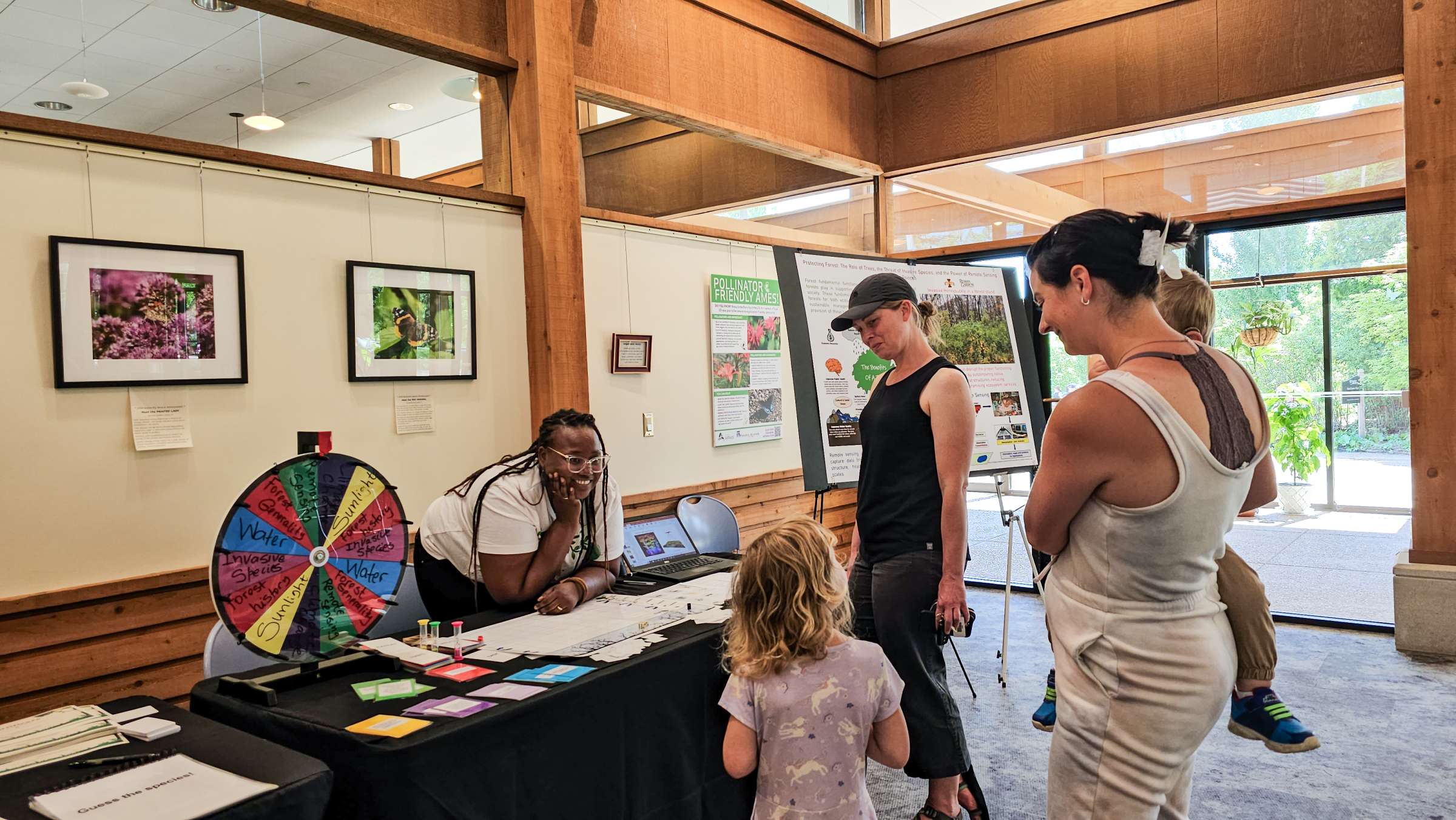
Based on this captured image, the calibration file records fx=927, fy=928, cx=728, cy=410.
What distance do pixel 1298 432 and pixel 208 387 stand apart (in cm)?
543

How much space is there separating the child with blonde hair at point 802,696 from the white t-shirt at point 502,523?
0.88 m

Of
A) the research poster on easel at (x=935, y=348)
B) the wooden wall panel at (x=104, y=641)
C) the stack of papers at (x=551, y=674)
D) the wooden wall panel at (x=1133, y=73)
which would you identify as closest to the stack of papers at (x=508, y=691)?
the stack of papers at (x=551, y=674)

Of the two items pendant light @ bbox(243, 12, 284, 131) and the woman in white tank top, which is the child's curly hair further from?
pendant light @ bbox(243, 12, 284, 131)

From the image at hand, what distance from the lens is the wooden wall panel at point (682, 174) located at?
14.9ft

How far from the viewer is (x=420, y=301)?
12.0ft

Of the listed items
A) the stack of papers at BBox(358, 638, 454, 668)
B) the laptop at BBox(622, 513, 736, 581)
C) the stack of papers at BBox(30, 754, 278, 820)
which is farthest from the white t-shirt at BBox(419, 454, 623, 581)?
the stack of papers at BBox(30, 754, 278, 820)

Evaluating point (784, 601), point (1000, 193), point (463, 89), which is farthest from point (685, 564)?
point (1000, 193)

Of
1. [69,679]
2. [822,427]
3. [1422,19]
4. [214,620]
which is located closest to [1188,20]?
[1422,19]

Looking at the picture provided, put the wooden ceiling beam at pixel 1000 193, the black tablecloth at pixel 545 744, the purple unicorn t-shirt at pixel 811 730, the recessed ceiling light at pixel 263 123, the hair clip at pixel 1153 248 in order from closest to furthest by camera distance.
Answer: the hair clip at pixel 1153 248
the black tablecloth at pixel 545 744
the purple unicorn t-shirt at pixel 811 730
the recessed ceiling light at pixel 263 123
the wooden ceiling beam at pixel 1000 193

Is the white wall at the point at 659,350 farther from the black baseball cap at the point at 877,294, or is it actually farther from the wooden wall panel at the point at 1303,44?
the wooden wall panel at the point at 1303,44

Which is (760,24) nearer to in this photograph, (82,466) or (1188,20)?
(1188,20)

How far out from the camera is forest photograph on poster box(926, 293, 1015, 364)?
417 cm

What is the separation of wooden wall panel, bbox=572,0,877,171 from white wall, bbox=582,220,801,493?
0.69 m

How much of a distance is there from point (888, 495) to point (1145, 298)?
119cm
